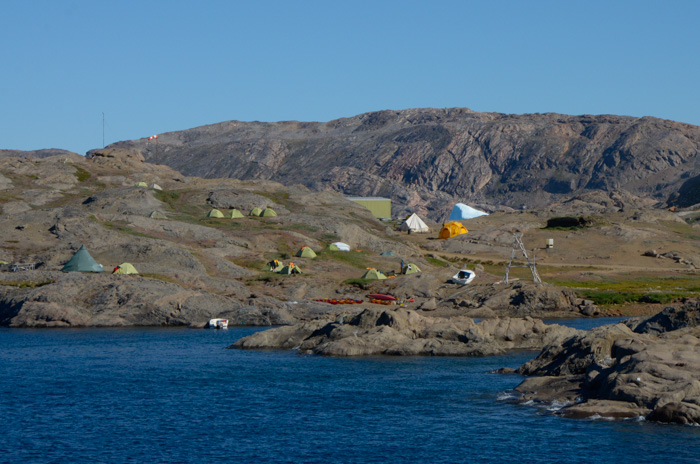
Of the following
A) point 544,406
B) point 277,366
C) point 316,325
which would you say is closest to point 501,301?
point 316,325

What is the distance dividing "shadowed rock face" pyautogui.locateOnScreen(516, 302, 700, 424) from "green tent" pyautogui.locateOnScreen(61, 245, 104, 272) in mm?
61882

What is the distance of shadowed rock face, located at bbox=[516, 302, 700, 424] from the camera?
126 ft

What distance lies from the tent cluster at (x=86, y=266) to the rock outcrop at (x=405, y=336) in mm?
31801

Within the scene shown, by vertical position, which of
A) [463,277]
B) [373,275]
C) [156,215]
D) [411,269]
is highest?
[156,215]

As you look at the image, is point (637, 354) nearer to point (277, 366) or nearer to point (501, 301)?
point (277, 366)

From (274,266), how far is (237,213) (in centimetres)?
4088

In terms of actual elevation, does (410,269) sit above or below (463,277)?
above

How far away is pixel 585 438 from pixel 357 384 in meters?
19.1

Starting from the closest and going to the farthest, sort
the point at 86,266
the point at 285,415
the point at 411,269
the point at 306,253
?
the point at 285,415
the point at 86,266
the point at 411,269
the point at 306,253

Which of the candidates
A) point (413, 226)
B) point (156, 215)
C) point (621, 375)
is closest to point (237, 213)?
point (156, 215)

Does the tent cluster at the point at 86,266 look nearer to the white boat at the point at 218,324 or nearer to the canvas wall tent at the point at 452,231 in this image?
the white boat at the point at 218,324

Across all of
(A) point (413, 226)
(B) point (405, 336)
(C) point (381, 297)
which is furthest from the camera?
(A) point (413, 226)

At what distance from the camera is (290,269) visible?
109m

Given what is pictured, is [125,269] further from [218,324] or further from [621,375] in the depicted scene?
[621,375]
